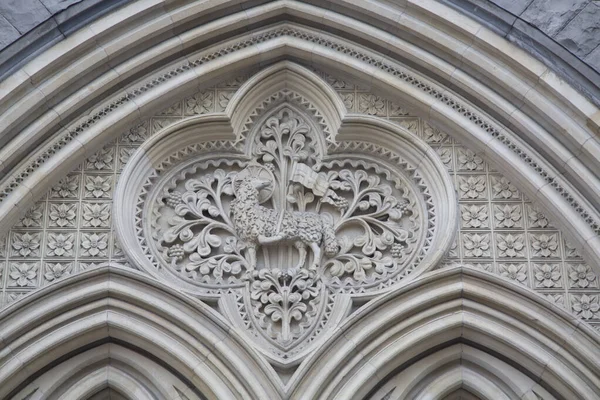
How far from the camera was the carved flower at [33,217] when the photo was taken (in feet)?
34.2

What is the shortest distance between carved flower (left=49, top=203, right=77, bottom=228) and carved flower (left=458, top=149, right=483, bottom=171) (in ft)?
9.09

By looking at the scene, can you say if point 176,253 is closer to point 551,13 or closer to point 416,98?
point 416,98

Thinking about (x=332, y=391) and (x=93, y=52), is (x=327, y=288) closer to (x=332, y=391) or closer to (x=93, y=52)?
(x=332, y=391)

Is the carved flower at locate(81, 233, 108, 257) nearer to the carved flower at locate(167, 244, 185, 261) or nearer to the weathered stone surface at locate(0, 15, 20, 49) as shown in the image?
the carved flower at locate(167, 244, 185, 261)

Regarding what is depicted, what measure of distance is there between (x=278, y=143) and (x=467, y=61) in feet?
4.94

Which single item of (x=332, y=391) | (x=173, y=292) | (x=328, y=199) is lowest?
(x=332, y=391)

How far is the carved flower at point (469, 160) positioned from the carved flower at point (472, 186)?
0.08 meters

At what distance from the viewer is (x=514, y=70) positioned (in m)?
10.3

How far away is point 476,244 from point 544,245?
474 mm

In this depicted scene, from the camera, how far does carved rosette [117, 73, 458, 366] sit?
10242 mm

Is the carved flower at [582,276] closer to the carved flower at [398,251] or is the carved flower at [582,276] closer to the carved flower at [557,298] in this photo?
the carved flower at [557,298]

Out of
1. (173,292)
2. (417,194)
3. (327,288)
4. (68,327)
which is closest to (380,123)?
Result: (417,194)

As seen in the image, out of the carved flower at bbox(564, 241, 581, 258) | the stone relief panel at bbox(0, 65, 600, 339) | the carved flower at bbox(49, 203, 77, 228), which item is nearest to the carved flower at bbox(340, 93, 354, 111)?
the stone relief panel at bbox(0, 65, 600, 339)

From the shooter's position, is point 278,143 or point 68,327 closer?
point 68,327
